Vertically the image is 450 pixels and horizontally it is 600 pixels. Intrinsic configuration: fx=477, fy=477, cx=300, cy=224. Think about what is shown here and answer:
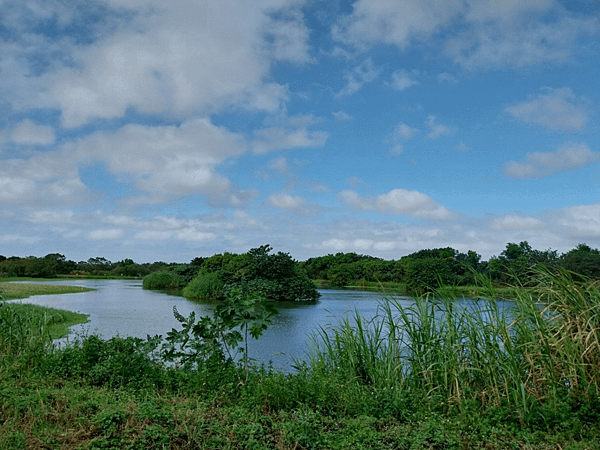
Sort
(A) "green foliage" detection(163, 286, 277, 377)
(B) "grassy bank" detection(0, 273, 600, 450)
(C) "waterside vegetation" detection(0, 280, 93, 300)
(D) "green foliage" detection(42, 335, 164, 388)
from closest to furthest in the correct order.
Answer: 1. (B) "grassy bank" detection(0, 273, 600, 450)
2. (D) "green foliage" detection(42, 335, 164, 388)
3. (A) "green foliage" detection(163, 286, 277, 377)
4. (C) "waterside vegetation" detection(0, 280, 93, 300)

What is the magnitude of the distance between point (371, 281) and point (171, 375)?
35072mm

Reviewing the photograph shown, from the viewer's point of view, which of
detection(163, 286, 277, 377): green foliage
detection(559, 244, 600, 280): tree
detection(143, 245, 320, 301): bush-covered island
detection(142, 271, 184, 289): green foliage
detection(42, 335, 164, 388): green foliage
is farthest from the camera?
detection(142, 271, 184, 289): green foliage

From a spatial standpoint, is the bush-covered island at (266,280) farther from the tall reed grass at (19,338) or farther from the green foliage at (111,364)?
the green foliage at (111,364)

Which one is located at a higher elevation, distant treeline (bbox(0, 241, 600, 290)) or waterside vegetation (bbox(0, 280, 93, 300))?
distant treeline (bbox(0, 241, 600, 290))

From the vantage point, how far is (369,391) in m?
3.76

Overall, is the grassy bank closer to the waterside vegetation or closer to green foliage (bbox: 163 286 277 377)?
green foliage (bbox: 163 286 277 377)

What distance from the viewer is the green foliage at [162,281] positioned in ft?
119

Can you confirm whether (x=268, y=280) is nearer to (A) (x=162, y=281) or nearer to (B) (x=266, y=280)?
(B) (x=266, y=280)

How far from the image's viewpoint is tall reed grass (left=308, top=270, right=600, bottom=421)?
11.5 ft

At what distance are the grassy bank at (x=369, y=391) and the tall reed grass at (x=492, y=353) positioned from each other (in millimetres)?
13

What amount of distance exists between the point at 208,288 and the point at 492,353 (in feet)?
75.1

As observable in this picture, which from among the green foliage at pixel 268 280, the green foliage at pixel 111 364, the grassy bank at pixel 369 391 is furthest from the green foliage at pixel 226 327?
the green foliage at pixel 268 280

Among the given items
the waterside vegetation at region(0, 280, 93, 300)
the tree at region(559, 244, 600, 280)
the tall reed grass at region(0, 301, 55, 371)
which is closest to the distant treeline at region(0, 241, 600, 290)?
the tree at region(559, 244, 600, 280)

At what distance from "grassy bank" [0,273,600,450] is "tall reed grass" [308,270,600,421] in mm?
13
